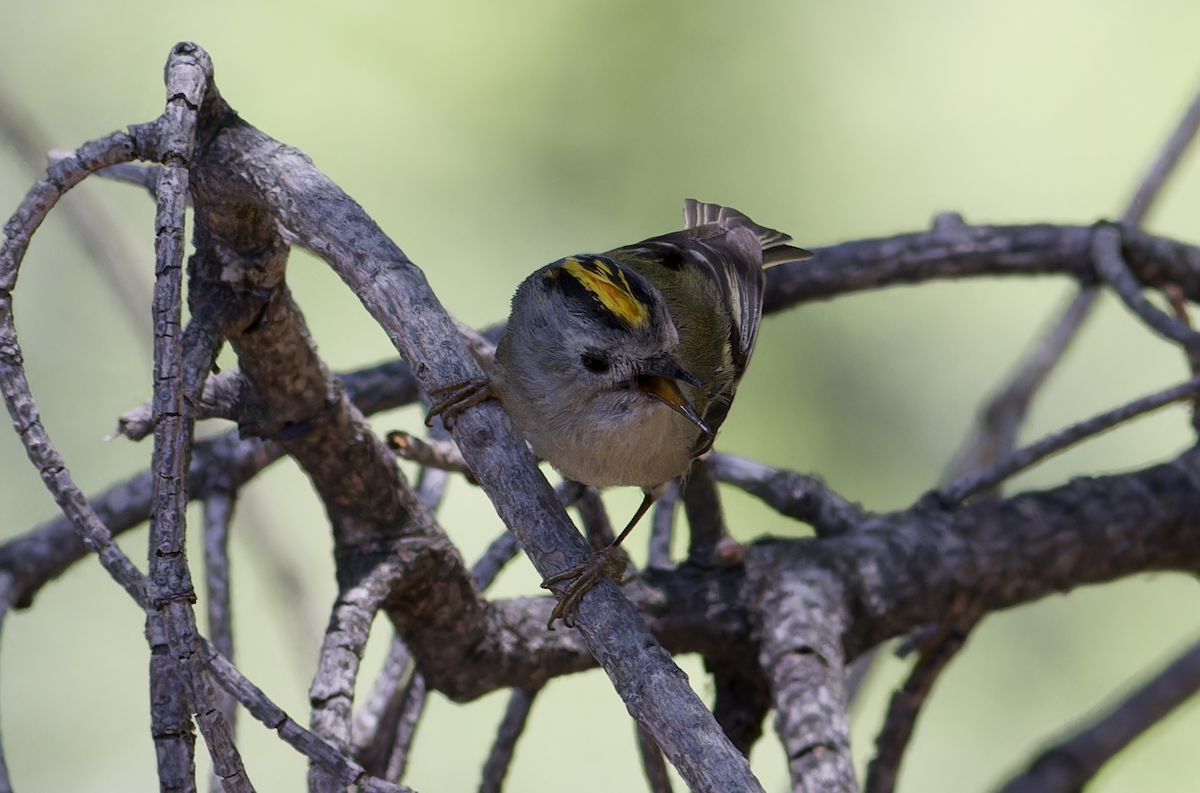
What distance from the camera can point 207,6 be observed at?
2209 mm

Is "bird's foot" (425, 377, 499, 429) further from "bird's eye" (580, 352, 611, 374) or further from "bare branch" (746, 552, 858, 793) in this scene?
"bare branch" (746, 552, 858, 793)

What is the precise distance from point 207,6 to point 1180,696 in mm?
2241

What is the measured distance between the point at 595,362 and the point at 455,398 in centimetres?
34

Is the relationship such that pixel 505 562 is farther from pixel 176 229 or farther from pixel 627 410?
pixel 176 229

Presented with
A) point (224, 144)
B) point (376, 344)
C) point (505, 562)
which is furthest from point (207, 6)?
point (505, 562)

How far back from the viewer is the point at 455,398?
→ 1.21 meters

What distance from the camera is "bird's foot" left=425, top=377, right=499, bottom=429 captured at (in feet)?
3.74

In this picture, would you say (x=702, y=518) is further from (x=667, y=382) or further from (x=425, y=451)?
(x=425, y=451)

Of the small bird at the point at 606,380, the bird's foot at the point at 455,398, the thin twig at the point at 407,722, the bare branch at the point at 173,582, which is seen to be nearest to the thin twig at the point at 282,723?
the bare branch at the point at 173,582

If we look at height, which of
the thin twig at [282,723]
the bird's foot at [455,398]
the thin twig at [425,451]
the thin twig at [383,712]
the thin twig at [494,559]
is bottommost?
the thin twig at [282,723]

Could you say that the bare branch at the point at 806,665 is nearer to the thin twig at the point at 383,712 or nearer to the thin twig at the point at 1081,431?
the thin twig at the point at 1081,431

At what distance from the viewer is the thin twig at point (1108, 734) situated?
173 cm

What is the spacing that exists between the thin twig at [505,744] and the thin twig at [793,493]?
0.50m

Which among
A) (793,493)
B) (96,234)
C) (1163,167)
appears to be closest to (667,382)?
(793,493)
